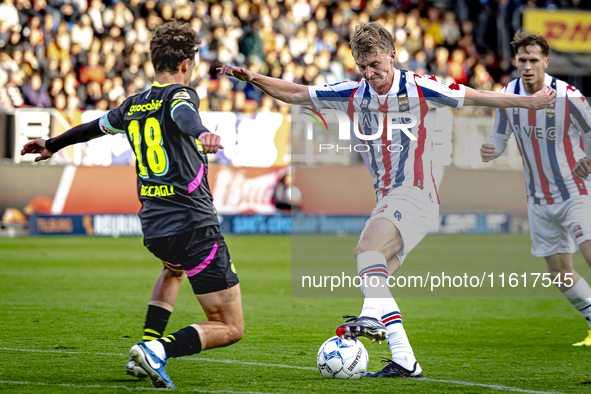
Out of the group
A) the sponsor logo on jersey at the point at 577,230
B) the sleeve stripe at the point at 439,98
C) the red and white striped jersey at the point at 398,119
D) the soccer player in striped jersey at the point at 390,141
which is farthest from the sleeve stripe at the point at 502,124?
the sleeve stripe at the point at 439,98

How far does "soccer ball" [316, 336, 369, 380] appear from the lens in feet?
15.7

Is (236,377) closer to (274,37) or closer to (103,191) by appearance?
(103,191)

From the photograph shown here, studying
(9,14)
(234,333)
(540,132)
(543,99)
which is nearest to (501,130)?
(540,132)

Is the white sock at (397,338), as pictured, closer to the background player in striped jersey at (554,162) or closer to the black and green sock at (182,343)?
the black and green sock at (182,343)

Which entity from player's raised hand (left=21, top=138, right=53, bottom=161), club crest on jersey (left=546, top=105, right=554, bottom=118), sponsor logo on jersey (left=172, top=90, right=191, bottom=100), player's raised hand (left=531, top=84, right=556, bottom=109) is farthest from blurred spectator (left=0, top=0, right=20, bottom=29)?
player's raised hand (left=531, top=84, right=556, bottom=109)

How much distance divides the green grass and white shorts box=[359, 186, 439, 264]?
892mm

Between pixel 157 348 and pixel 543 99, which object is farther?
pixel 543 99

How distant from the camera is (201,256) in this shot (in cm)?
428

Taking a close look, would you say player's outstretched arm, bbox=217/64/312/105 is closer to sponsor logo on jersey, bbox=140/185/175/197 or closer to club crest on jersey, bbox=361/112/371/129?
club crest on jersey, bbox=361/112/371/129

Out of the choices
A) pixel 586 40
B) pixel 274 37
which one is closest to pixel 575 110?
pixel 274 37

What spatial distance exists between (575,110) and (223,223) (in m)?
13.1

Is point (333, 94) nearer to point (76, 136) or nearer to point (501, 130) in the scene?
point (76, 136)

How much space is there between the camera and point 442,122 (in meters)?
18.9

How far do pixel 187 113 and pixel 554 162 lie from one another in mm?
3464
